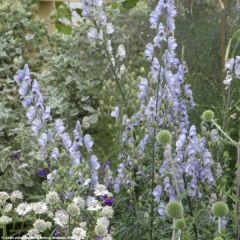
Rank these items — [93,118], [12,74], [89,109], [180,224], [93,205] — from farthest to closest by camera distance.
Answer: [12,74] < [89,109] < [93,118] < [93,205] < [180,224]

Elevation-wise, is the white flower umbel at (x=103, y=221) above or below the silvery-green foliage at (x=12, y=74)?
below

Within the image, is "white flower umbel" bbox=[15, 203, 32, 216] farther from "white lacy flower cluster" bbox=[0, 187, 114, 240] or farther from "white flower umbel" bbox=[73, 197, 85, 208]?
"white flower umbel" bbox=[73, 197, 85, 208]

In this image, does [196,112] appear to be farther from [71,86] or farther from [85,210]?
[85,210]

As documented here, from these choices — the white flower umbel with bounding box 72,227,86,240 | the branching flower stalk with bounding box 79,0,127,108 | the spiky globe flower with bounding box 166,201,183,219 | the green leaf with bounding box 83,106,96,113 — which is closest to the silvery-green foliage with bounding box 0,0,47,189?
the green leaf with bounding box 83,106,96,113

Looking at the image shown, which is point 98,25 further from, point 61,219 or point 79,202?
point 61,219

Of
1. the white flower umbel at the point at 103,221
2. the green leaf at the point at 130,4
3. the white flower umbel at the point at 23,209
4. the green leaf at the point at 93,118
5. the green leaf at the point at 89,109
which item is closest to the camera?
the white flower umbel at the point at 103,221

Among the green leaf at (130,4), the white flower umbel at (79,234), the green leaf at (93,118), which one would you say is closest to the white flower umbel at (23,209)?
the white flower umbel at (79,234)

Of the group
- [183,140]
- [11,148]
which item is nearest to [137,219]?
[183,140]

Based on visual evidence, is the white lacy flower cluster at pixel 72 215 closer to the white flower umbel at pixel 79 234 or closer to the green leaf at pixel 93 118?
the white flower umbel at pixel 79 234

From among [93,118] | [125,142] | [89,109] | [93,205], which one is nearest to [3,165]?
[93,118]

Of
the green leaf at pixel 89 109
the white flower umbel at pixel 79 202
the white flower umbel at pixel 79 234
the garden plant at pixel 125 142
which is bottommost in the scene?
the white flower umbel at pixel 79 234

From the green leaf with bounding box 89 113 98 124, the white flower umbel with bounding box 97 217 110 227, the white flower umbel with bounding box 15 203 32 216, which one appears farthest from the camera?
the green leaf with bounding box 89 113 98 124

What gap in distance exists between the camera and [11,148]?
397cm

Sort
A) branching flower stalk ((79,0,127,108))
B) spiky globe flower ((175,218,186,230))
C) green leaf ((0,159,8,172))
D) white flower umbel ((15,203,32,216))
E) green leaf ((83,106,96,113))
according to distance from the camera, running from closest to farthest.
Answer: spiky globe flower ((175,218,186,230))
white flower umbel ((15,203,32,216))
branching flower stalk ((79,0,127,108))
green leaf ((0,159,8,172))
green leaf ((83,106,96,113))
